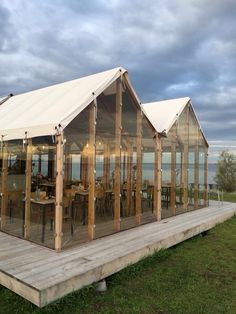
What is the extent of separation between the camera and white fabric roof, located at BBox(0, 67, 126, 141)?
4.70m

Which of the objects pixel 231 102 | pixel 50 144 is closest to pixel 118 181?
pixel 50 144

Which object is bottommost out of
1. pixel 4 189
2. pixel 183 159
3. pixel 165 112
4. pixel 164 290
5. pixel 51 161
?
pixel 164 290

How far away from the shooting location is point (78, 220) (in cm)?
505

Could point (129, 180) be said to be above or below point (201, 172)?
below

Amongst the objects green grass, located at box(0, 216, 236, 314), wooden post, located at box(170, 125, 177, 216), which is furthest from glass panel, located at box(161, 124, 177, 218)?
green grass, located at box(0, 216, 236, 314)

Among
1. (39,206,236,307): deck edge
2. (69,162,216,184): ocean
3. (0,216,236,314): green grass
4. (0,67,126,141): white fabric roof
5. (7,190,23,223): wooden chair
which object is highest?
(0,67,126,141): white fabric roof

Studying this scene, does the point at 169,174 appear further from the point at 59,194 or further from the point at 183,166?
the point at 59,194

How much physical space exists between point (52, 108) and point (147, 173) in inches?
113

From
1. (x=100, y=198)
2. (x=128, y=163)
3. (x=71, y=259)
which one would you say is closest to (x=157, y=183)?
(x=128, y=163)

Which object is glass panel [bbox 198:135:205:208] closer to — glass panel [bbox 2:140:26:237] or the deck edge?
the deck edge

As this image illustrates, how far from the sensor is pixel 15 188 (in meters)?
5.59

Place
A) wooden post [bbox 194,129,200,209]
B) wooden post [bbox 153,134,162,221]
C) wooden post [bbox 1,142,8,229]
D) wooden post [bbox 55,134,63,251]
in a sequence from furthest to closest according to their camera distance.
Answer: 1. wooden post [bbox 194,129,200,209]
2. wooden post [bbox 153,134,162,221]
3. wooden post [bbox 1,142,8,229]
4. wooden post [bbox 55,134,63,251]

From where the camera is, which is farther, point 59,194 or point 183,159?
point 183,159

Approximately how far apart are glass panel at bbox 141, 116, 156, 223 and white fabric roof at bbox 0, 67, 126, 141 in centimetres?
161
